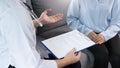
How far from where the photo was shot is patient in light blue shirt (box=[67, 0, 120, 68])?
1603mm

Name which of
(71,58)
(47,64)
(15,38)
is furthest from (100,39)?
(15,38)

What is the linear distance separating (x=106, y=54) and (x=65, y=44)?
38 cm

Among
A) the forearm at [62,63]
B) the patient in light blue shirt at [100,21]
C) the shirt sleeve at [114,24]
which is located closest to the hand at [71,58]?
the forearm at [62,63]

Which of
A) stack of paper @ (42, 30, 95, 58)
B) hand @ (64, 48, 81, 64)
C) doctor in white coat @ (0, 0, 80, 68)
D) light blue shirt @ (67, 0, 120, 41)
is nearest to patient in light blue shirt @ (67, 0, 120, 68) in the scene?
light blue shirt @ (67, 0, 120, 41)

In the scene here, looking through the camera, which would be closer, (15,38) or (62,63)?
(15,38)

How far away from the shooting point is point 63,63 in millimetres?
1119

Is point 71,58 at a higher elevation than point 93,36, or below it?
higher

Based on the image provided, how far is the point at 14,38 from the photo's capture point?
812mm

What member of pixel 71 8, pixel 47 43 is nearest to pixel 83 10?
pixel 71 8

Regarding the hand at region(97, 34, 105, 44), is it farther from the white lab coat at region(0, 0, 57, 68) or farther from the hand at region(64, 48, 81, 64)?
the white lab coat at region(0, 0, 57, 68)

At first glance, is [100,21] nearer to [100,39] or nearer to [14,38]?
[100,39]

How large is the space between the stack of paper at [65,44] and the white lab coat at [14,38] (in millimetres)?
401

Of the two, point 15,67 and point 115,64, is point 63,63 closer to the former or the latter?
point 15,67

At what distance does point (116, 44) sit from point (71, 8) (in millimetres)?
498
